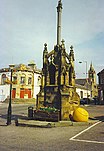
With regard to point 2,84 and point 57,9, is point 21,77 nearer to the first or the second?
point 2,84

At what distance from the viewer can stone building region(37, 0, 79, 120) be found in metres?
16.6

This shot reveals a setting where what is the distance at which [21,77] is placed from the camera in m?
49.8

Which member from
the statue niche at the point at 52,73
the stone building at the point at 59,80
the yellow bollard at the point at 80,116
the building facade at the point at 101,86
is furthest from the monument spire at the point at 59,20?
the building facade at the point at 101,86

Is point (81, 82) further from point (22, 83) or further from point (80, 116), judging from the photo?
point (80, 116)

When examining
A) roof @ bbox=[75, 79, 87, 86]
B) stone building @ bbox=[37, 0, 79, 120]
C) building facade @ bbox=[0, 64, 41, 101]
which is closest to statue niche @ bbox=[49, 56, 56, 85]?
stone building @ bbox=[37, 0, 79, 120]

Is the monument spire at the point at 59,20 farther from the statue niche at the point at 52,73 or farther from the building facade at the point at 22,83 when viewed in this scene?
the building facade at the point at 22,83

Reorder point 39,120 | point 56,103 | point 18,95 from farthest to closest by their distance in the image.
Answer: point 18,95, point 56,103, point 39,120

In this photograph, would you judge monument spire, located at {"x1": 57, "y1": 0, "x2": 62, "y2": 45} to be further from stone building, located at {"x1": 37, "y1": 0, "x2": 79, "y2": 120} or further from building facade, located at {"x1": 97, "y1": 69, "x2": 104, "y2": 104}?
building facade, located at {"x1": 97, "y1": 69, "x2": 104, "y2": 104}

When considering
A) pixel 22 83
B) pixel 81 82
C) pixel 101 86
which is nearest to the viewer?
pixel 101 86

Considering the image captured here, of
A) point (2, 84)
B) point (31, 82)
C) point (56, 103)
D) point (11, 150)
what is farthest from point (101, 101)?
point (11, 150)

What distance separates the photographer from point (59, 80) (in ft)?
57.0

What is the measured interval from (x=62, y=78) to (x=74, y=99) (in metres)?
2.66

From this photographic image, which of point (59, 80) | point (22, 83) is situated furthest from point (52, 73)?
point (22, 83)

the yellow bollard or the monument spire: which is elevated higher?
the monument spire
